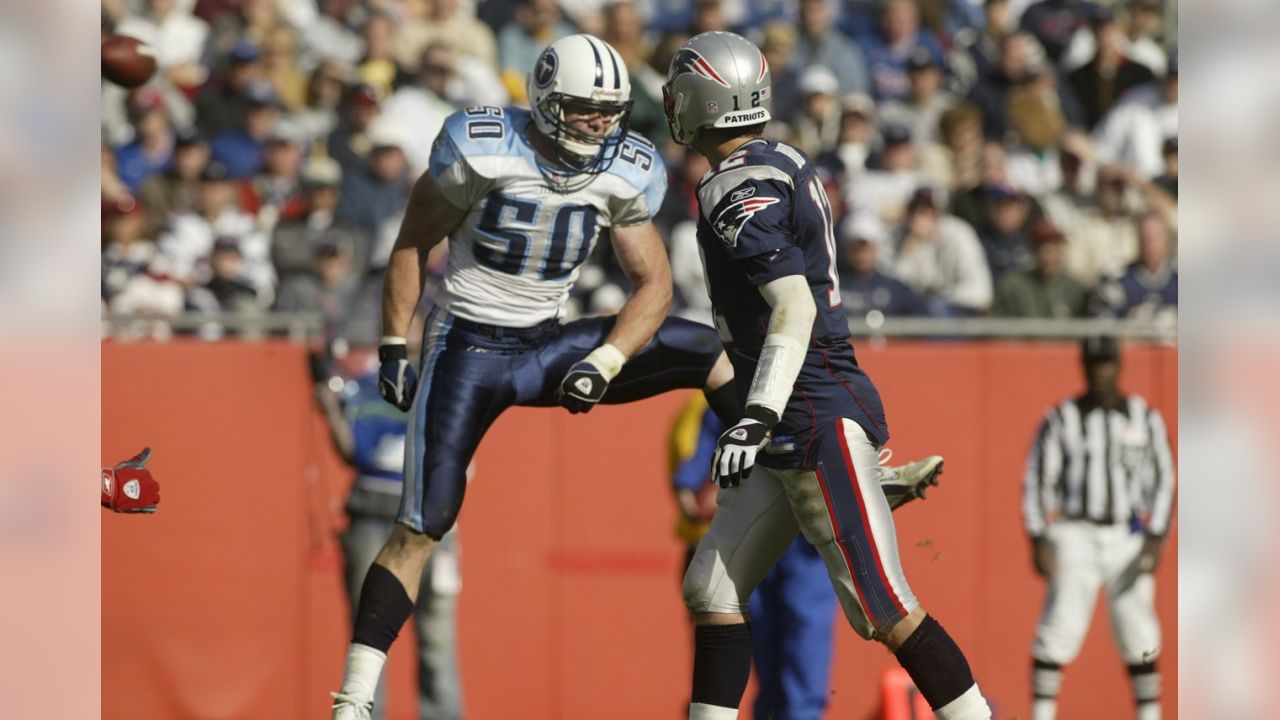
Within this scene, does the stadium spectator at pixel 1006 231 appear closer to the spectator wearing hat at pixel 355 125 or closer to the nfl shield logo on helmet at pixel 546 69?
the spectator wearing hat at pixel 355 125

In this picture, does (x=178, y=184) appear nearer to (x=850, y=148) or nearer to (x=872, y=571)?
(x=850, y=148)

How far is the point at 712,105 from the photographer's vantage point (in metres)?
5.37

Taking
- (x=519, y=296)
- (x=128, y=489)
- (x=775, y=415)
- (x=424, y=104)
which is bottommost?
(x=128, y=489)

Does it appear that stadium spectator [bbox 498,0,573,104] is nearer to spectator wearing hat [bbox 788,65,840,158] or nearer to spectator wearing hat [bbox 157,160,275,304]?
spectator wearing hat [bbox 788,65,840,158]

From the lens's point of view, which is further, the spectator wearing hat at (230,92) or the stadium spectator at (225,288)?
the spectator wearing hat at (230,92)

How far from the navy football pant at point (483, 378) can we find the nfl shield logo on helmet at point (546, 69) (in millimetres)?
822

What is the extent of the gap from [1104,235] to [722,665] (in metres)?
5.94

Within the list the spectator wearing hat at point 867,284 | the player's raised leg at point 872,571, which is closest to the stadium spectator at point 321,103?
the spectator wearing hat at point 867,284

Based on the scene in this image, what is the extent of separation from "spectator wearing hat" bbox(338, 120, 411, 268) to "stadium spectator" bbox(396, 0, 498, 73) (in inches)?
45.4

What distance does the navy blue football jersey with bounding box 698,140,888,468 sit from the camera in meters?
5.04

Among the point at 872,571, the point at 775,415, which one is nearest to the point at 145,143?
the point at 775,415

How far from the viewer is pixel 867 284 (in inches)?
368

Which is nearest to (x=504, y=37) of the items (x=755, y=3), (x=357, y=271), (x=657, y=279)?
(x=755, y=3)

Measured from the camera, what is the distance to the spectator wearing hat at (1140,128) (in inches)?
442
